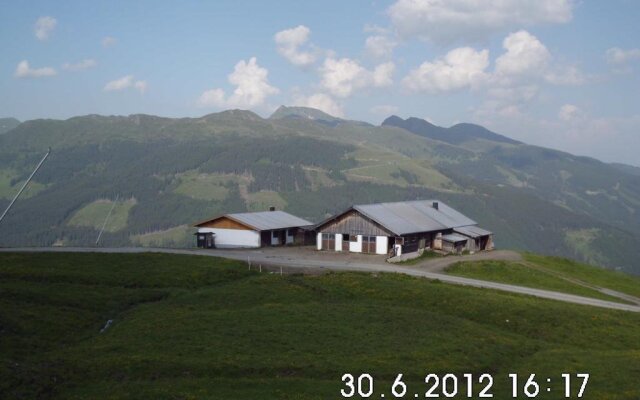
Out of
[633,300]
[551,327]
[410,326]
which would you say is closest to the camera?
[410,326]

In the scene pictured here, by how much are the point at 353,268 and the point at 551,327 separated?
26.0 m

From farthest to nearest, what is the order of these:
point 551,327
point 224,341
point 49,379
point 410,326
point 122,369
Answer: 1. point 551,327
2. point 410,326
3. point 224,341
4. point 122,369
5. point 49,379

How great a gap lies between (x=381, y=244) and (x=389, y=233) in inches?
87.0

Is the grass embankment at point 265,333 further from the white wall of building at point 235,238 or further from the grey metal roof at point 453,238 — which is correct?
the grey metal roof at point 453,238

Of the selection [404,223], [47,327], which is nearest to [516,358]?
[47,327]

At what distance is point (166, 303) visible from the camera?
48.7m

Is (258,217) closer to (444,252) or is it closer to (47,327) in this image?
(444,252)

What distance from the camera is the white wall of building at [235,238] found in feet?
282

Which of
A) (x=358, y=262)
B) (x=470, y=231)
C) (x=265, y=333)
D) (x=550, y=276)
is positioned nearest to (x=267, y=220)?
(x=358, y=262)

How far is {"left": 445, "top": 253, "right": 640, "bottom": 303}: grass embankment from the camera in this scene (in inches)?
2623

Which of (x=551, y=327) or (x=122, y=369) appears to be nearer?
(x=122, y=369)

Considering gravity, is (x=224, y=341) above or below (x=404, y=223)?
below

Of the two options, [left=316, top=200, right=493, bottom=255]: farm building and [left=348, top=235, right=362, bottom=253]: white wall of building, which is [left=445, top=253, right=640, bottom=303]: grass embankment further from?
[left=348, top=235, right=362, bottom=253]: white wall of building
